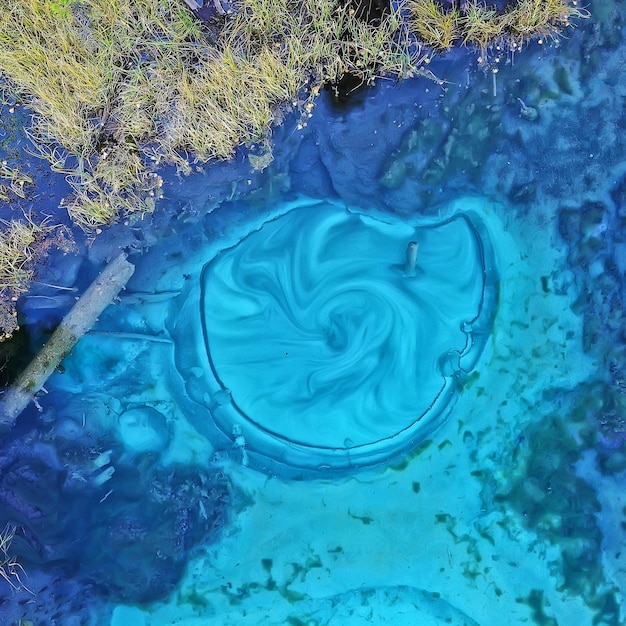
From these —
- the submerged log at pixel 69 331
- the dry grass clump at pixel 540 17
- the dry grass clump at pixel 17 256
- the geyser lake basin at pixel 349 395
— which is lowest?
the geyser lake basin at pixel 349 395

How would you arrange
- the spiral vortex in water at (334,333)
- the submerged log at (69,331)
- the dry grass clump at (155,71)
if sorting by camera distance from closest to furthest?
Answer: the dry grass clump at (155,71), the submerged log at (69,331), the spiral vortex in water at (334,333)

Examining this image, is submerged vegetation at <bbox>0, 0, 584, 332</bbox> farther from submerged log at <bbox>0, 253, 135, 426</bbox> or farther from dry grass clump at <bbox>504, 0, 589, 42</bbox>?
submerged log at <bbox>0, 253, 135, 426</bbox>

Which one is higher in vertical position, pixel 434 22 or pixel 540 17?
pixel 434 22

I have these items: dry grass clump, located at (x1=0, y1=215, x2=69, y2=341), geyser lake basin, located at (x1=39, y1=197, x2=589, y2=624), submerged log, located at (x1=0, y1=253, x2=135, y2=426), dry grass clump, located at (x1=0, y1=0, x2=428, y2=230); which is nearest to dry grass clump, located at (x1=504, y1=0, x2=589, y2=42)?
dry grass clump, located at (x1=0, y1=0, x2=428, y2=230)

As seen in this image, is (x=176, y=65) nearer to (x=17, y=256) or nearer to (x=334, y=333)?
(x=17, y=256)

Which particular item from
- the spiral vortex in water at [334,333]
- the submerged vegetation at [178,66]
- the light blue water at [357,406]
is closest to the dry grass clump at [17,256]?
the submerged vegetation at [178,66]

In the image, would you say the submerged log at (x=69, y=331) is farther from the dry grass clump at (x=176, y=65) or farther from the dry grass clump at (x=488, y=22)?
the dry grass clump at (x=488, y=22)

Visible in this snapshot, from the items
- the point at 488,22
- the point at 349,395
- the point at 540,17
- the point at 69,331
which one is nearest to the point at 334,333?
the point at 349,395
